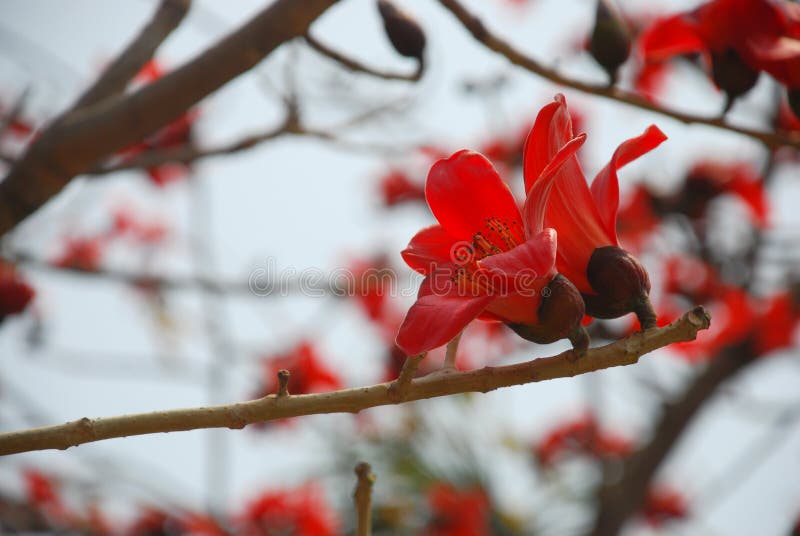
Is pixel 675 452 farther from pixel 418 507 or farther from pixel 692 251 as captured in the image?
pixel 418 507

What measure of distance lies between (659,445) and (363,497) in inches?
70.2

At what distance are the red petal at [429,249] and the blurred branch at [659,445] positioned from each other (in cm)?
176

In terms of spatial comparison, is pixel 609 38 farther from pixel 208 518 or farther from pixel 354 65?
pixel 208 518

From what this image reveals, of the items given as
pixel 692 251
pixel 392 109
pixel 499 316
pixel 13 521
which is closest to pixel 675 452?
pixel 692 251

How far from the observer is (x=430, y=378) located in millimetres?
616

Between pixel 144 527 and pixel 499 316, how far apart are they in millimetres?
1999

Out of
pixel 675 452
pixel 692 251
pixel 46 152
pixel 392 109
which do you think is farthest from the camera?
pixel 692 251

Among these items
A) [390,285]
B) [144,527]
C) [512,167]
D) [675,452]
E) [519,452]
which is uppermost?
[512,167]

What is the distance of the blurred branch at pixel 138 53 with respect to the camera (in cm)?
100

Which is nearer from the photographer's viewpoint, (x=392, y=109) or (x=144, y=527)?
(x=392, y=109)

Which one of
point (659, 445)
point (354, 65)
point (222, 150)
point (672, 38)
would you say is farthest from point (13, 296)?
point (659, 445)

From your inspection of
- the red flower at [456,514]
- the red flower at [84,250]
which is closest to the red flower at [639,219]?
the red flower at [456,514]

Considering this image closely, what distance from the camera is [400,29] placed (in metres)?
1.02

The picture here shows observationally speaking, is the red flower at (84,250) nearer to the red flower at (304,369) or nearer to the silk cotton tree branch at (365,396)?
the red flower at (304,369)
